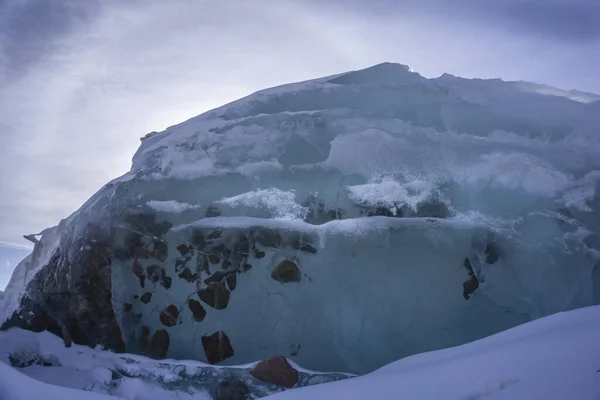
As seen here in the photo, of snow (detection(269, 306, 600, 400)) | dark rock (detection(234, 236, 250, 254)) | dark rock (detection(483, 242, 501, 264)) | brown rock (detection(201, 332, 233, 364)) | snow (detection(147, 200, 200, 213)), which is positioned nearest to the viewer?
snow (detection(269, 306, 600, 400))

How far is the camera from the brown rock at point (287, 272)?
2.73 metres

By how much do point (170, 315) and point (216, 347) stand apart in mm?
370

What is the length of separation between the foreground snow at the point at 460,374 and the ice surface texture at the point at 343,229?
0.75 ft

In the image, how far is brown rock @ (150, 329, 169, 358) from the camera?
110 inches

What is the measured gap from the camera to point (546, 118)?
8.98ft

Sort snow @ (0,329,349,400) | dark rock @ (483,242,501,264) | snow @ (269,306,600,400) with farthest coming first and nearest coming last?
dark rock @ (483,242,501,264), snow @ (0,329,349,400), snow @ (269,306,600,400)

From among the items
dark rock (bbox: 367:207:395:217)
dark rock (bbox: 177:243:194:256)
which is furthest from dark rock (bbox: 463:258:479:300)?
dark rock (bbox: 177:243:194:256)

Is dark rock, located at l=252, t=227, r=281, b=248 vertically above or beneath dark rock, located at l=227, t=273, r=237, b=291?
above

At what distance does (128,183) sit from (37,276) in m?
0.99

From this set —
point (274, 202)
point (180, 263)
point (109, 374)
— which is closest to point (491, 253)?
point (274, 202)

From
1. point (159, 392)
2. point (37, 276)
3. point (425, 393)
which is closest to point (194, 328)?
point (159, 392)

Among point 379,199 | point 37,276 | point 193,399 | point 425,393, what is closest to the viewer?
point 425,393

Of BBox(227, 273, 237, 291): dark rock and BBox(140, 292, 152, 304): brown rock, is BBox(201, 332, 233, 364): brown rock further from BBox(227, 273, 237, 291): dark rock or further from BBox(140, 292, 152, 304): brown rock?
BBox(140, 292, 152, 304): brown rock

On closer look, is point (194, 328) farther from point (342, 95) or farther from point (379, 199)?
point (342, 95)
